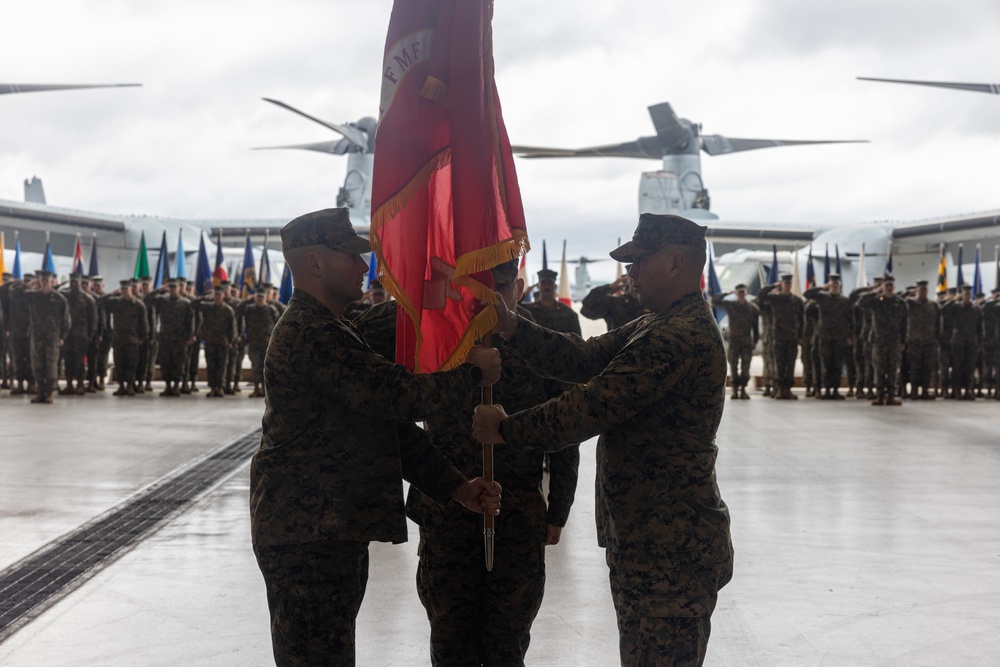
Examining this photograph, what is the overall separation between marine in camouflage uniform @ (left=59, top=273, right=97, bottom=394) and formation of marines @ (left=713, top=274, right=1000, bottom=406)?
9.61 m

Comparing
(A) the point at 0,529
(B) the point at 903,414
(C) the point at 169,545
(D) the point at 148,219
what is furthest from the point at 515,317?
(D) the point at 148,219

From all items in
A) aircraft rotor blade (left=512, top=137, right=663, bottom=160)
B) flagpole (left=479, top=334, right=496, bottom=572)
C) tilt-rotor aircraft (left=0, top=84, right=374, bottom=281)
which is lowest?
flagpole (left=479, top=334, right=496, bottom=572)

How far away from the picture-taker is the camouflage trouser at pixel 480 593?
2.87 meters

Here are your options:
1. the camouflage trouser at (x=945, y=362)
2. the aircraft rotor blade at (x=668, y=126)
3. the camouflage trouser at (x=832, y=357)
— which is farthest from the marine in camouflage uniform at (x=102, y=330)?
the aircraft rotor blade at (x=668, y=126)

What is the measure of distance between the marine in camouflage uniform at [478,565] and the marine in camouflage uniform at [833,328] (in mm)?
13397

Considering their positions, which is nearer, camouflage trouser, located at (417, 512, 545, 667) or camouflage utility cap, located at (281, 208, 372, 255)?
camouflage utility cap, located at (281, 208, 372, 255)

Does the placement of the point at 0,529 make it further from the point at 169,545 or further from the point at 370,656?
the point at 370,656

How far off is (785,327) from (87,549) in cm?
1197

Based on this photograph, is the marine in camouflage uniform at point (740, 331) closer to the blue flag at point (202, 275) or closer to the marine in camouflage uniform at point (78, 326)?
the blue flag at point (202, 275)

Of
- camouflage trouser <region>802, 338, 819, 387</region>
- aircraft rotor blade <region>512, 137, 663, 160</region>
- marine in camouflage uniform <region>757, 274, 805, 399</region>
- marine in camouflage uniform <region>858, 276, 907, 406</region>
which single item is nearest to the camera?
marine in camouflage uniform <region>858, 276, 907, 406</region>

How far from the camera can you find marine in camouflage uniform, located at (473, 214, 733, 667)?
2.55 metres

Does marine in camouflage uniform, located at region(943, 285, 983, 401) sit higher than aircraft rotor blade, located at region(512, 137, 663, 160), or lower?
lower

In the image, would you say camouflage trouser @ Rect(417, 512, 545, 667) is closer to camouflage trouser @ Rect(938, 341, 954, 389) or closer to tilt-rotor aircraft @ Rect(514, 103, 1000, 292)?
camouflage trouser @ Rect(938, 341, 954, 389)

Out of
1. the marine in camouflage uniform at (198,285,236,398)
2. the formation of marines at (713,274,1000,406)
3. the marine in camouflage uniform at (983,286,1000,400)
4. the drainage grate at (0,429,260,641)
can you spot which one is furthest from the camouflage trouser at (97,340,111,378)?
the marine in camouflage uniform at (983,286,1000,400)
